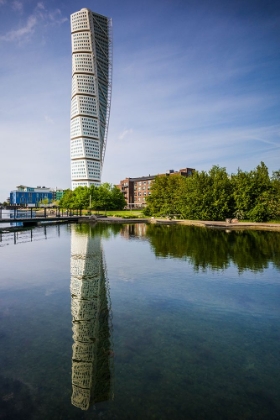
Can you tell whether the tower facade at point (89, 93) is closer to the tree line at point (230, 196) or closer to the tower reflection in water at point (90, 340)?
the tree line at point (230, 196)

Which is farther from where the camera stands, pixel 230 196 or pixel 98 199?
pixel 98 199

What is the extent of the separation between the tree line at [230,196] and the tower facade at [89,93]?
5213 inches

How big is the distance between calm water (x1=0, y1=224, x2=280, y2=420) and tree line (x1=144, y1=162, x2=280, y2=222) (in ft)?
134

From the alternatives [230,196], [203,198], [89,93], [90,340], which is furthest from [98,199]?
[89,93]

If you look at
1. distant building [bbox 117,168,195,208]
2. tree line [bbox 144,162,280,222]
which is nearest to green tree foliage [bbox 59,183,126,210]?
tree line [bbox 144,162,280,222]

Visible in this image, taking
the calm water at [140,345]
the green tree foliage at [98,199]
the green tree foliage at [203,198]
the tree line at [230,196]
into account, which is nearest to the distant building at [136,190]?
the green tree foliage at [98,199]

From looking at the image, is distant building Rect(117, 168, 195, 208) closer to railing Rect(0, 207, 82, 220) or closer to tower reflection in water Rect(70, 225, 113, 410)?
railing Rect(0, 207, 82, 220)

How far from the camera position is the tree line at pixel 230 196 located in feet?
170

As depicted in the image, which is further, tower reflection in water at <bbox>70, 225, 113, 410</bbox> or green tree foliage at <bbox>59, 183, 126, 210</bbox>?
green tree foliage at <bbox>59, 183, 126, 210</bbox>

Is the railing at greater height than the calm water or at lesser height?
greater

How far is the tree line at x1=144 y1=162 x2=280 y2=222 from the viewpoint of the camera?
51875 millimetres

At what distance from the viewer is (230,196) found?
56.3 metres

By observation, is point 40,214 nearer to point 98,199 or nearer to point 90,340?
point 98,199

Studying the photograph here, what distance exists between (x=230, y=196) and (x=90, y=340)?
174 feet
